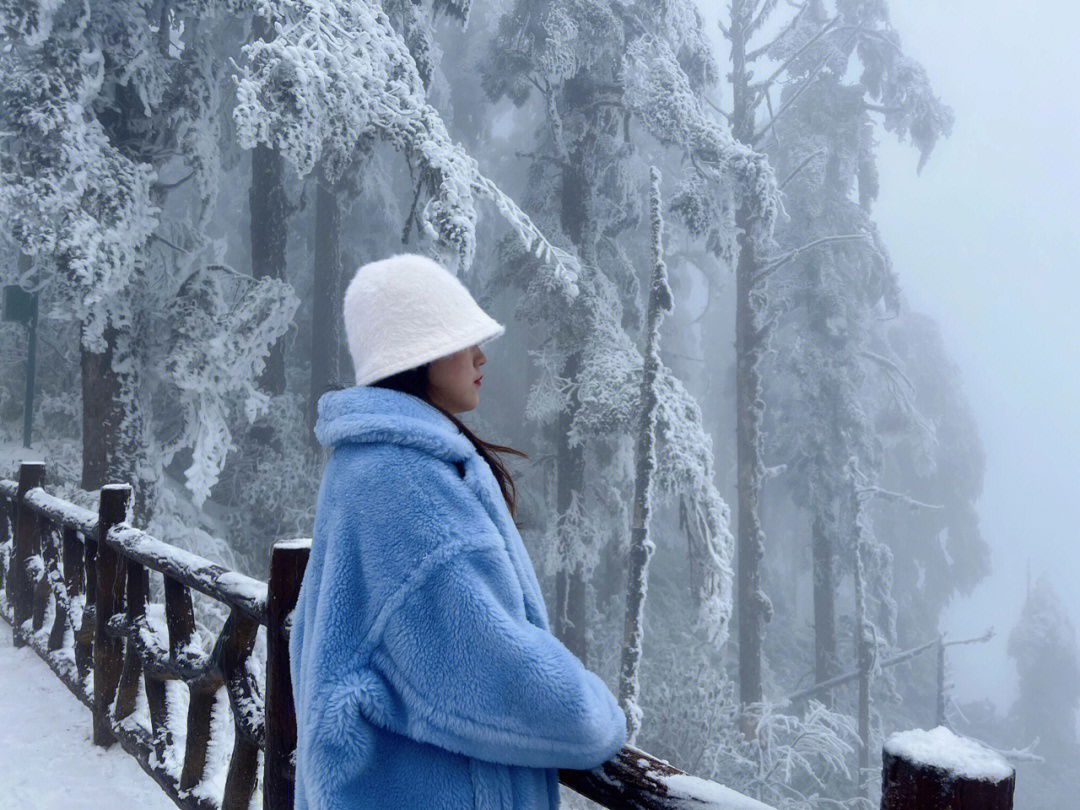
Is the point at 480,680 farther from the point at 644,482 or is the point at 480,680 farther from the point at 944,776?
the point at 644,482

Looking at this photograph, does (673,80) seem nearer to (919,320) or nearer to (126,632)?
(126,632)

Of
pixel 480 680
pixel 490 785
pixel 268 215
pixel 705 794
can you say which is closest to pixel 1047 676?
pixel 268 215

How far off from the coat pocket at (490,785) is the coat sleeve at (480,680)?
5 cm

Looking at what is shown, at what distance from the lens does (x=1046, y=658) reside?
33.6 meters

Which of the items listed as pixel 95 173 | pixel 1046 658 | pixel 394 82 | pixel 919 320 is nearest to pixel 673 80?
pixel 394 82

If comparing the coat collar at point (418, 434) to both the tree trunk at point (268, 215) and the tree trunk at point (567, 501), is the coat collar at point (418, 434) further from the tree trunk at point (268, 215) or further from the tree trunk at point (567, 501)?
the tree trunk at point (567, 501)

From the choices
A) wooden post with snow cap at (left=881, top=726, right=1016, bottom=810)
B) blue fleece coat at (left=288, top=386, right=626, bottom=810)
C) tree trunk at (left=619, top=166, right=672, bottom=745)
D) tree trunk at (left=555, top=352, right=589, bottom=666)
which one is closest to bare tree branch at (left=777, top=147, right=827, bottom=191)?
tree trunk at (left=555, top=352, right=589, bottom=666)

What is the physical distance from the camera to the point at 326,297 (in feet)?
52.6

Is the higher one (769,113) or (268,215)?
(769,113)

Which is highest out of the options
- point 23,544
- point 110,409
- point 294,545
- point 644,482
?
point 294,545

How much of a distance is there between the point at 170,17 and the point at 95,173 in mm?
2213

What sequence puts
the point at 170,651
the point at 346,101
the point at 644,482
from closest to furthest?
the point at 170,651 → the point at 346,101 → the point at 644,482

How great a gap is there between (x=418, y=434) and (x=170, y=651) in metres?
2.88

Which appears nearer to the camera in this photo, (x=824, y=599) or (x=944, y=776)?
(x=944, y=776)
